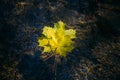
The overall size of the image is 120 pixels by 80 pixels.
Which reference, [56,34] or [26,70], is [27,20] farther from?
[56,34]

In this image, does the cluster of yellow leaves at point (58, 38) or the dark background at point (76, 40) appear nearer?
the cluster of yellow leaves at point (58, 38)

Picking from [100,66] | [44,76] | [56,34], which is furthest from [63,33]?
[100,66]

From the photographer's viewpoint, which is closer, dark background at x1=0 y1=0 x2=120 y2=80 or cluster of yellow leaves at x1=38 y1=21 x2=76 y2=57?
cluster of yellow leaves at x1=38 y1=21 x2=76 y2=57

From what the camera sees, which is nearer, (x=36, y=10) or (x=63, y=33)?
(x=63, y=33)

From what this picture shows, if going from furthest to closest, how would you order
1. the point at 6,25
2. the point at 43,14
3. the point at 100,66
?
the point at 43,14 < the point at 6,25 < the point at 100,66

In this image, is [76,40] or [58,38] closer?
[58,38]

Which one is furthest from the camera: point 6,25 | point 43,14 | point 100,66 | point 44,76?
point 43,14

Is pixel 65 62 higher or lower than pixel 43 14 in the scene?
lower

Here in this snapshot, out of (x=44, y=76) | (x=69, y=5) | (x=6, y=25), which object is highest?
(x=69, y=5)

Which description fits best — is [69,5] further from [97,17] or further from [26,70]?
[26,70]

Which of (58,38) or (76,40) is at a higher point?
(58,38)
